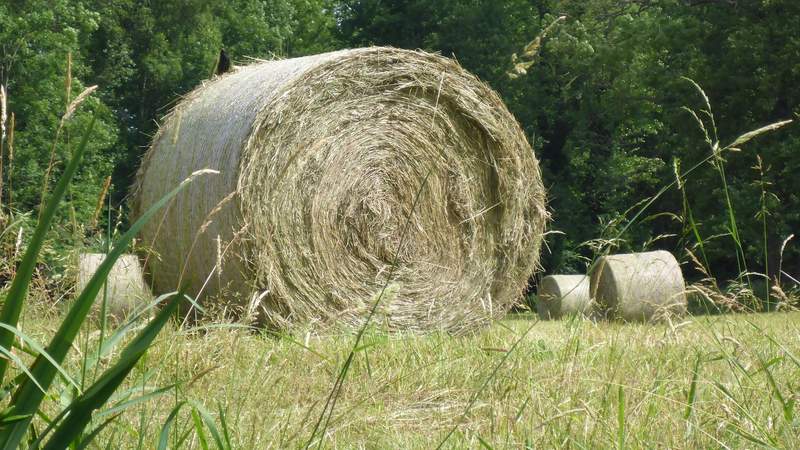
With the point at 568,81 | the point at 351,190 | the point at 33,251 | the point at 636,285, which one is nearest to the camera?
the point at 33,251

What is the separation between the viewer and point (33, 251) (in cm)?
129

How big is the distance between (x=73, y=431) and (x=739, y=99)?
53.4 ft

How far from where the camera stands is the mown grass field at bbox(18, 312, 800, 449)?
2.23m

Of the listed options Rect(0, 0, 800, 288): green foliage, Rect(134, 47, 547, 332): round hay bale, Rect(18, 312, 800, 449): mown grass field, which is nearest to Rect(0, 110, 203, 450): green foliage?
Rect(18, 312, 800, 449): mown grass field

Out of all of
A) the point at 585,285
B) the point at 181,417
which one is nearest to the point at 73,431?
the point at 181,417

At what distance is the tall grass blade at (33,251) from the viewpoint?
127 cm

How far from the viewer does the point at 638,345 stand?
409 centimetres

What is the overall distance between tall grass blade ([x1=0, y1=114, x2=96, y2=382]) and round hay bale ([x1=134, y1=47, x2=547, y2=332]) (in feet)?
14.5

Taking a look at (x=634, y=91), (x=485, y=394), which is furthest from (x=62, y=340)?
(x=634, y=91)

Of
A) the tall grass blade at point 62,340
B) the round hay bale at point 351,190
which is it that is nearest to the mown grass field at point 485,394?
the tall grass blade at point 62,340

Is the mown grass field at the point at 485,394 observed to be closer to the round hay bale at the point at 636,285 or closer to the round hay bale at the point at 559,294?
the round hay bale at the point at 636,285

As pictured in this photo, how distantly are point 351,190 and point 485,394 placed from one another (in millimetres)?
3818

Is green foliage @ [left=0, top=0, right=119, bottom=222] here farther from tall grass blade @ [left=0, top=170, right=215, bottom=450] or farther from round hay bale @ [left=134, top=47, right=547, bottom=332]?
tall grass blade @ [left=0, top=170, right=215, bottom=450]

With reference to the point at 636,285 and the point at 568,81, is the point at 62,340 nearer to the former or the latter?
the point at 636,285
